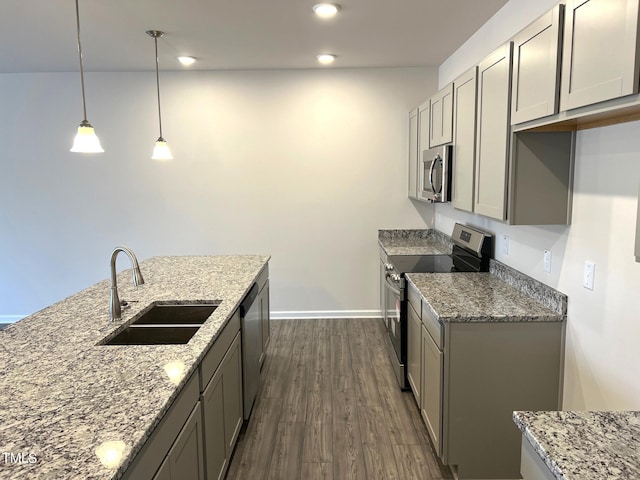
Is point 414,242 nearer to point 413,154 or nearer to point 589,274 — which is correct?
point 413,154

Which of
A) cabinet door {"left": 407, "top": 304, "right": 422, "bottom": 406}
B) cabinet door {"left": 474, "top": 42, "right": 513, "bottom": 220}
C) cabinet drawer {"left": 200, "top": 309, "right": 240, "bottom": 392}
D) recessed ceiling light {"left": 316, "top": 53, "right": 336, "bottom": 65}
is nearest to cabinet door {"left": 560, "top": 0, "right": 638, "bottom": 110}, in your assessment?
cabinet door {"left": 474, "top": 42, "right": 513, "bottom": 220}

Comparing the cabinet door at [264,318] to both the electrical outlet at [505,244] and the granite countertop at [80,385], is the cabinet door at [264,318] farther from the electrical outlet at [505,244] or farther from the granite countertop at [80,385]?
the electrical outlet at [505,244]

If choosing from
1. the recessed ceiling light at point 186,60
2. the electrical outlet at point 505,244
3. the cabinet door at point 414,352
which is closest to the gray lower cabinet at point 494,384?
the cabinet door at point 414,352

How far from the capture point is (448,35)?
135 inches

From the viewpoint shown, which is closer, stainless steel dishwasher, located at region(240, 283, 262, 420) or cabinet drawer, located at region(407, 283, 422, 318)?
stainless steel dishwasher, located at region(240, 283, 262, 420)

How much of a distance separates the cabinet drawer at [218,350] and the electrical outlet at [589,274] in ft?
5.47

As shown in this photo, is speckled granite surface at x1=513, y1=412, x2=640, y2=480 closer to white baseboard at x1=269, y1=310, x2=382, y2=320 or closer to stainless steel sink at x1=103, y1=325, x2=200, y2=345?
stainless steel sink at x1=103, y1=325, x2=200, y2=345

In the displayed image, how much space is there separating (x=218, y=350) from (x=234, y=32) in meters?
2.39

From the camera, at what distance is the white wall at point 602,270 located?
1.67 meters

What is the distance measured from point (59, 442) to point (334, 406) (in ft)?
7.12

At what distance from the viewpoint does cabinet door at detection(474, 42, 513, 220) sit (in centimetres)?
214

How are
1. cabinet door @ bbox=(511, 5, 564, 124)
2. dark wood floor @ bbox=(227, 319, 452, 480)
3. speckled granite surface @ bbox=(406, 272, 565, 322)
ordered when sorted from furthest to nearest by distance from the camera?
dark wood floor @ bbox=(227, 319, 452, 480)
speckled granite surface @ bbox=(406, 272, 565, 322)
cabinet door @ bbox=(511, 5, 564, 124)

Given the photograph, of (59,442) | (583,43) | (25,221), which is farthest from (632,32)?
(25,221)

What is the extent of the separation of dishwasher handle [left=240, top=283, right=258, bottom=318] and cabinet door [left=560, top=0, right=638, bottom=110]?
186 centimetres
